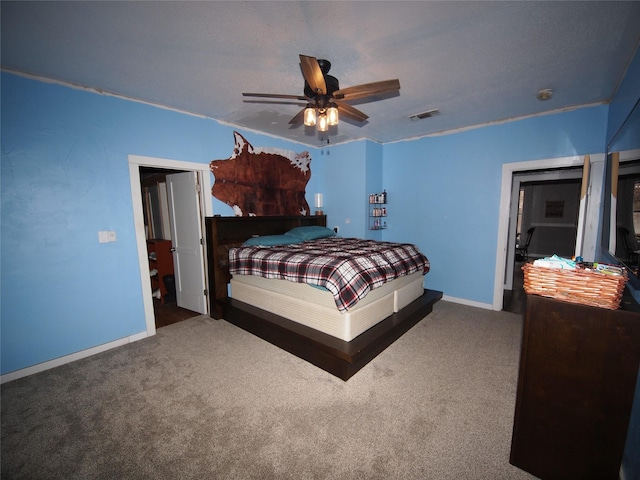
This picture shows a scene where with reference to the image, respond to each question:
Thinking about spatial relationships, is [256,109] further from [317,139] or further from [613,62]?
[613,62]

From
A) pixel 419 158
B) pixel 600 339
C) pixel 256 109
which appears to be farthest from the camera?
pixel 419 158

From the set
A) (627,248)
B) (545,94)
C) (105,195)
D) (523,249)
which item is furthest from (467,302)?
(105,195)

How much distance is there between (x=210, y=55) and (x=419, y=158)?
3367 mm

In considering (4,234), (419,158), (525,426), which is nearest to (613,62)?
(419,158)

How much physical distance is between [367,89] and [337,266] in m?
1.46

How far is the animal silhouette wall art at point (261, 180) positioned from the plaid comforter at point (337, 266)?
89 centimetres

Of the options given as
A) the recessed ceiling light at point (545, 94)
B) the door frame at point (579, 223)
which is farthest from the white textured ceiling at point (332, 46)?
the door frame at point (579, 223)

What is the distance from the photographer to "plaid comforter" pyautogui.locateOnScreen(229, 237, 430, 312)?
7.42 feet

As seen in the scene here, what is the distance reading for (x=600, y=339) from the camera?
1147mm

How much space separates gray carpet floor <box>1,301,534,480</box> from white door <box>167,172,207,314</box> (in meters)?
1.09

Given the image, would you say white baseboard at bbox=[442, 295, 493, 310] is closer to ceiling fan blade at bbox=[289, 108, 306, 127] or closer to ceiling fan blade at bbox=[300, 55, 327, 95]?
ceiling fan blade at bbox=[289, 108, 306, 127]

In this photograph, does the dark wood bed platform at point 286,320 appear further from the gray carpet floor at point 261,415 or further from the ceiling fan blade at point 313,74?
the ceiling fan blade at point 313,74

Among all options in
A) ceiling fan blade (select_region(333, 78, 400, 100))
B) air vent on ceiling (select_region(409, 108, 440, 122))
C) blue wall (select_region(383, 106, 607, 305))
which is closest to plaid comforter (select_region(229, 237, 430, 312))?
blue wall (select_region(383, 106, 607, 305))

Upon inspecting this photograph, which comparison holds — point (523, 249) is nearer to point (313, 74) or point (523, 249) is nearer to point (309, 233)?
point (309, 233)
